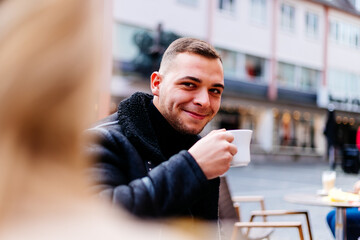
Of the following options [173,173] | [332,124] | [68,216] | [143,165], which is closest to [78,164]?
[68,216]

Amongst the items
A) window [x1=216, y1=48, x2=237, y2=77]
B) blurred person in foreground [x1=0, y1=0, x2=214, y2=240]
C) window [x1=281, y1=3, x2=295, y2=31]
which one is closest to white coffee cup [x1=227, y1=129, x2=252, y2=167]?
blurred person in foreground [x1=0, y1=0, x2=214, y2=240]

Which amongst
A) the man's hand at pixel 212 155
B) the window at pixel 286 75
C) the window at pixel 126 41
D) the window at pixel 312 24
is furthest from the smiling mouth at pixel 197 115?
the window at pixel 312 24

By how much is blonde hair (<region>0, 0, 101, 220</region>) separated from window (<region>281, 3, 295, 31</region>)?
28.9 metres

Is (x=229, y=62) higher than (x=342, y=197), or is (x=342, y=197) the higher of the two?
(x=229, y=62)

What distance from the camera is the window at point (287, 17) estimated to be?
28.0 m

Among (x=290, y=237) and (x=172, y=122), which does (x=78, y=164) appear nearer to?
(x=172, y=122)

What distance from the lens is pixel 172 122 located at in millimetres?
1627

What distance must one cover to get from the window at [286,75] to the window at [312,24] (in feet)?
10.4

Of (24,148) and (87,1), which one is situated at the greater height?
(87,1)

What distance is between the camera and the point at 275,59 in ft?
88.6

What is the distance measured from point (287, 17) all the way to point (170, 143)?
92.7 ft

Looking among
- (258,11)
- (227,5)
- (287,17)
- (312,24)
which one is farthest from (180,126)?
(312,24)

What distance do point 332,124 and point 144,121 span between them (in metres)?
16.3

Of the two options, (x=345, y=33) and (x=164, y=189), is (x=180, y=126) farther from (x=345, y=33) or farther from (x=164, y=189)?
(x=345, y=33)
